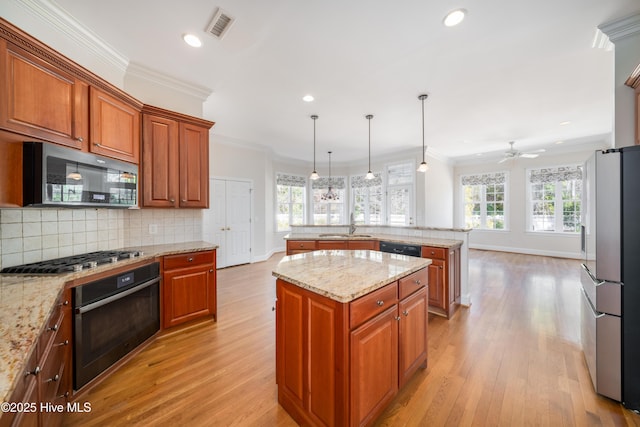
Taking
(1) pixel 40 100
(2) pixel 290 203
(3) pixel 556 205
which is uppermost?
(1) pixel 40 100

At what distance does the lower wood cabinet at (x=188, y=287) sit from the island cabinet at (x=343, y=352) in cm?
145

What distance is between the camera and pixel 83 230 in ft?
7.38

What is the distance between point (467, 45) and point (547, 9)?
0.57m

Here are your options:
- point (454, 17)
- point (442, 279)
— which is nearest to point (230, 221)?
point (442, 279)

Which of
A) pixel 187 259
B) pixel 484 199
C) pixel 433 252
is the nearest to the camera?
pixel 187 259

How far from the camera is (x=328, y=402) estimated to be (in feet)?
4.38

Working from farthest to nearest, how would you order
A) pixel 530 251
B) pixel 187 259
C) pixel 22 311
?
Answer: pixel 530 251, pixel 187 259, pixel 22 311

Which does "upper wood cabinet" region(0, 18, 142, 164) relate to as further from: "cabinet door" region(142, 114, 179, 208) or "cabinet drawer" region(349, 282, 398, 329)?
"cabinet drawer" region(349, 282, 398, 329)

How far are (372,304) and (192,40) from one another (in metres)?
2.80

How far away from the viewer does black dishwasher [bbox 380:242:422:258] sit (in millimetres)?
3195

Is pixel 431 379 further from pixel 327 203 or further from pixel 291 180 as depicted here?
pixel 327 203

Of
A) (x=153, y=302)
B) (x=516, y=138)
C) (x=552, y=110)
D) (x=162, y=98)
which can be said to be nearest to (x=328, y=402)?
(x=153, y=302)

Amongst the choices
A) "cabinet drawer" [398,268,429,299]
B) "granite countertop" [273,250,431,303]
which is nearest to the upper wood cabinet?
"granite countertop" [273,250,431,303]

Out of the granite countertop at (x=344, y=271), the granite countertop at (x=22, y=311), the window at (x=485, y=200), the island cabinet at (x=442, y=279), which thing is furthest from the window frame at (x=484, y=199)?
the granite countertop at (x=22, y=311)
